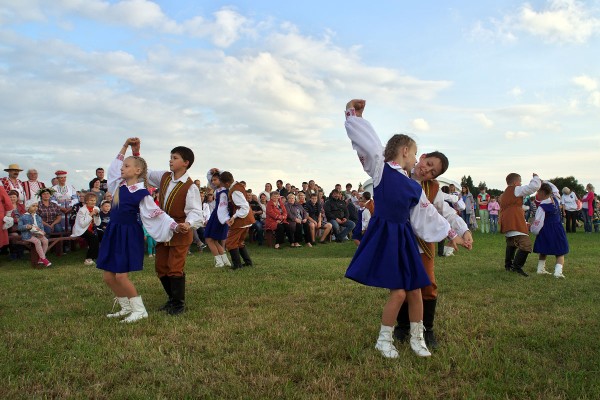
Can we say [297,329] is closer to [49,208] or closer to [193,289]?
[193,289]

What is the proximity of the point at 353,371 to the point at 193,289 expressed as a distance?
151 inches

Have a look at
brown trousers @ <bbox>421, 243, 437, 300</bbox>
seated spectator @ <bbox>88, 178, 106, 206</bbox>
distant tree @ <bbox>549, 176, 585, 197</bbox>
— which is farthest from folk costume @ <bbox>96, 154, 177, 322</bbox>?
distant tree @ <bbox>549, 176, 585, 197</bbox>

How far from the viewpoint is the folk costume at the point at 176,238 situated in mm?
5477

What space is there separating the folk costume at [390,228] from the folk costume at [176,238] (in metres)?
2.30

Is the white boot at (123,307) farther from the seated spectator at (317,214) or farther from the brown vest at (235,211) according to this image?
the seated spectator at (317,214)

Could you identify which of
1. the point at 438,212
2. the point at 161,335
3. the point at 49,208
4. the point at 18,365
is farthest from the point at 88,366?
the point at 49,208

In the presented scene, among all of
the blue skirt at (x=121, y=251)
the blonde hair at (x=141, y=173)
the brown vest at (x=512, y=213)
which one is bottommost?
the blue skirt at (x=121, y=251)

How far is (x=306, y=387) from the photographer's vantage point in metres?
3.24

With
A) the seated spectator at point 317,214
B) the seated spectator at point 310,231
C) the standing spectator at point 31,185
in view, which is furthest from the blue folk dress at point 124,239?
the seated spectator at point 317,214

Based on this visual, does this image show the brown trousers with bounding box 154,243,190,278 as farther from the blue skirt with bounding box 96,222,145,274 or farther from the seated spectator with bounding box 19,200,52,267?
the seated spectator with bounding box 19,200,52,267

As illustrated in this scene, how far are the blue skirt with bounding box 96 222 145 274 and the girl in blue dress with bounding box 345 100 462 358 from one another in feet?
8.11

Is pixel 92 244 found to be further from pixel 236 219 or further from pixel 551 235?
pixel 551 235

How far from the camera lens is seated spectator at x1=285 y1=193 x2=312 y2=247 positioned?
15237 mm

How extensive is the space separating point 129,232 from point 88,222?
681 centimetres
